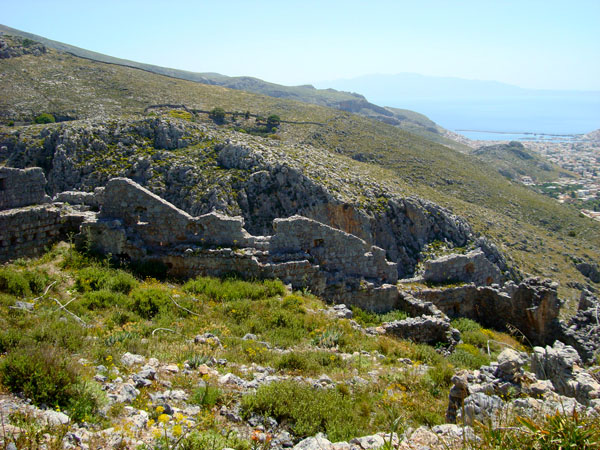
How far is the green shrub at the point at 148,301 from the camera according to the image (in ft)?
27.7

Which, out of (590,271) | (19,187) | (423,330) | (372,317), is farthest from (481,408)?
(590,271)

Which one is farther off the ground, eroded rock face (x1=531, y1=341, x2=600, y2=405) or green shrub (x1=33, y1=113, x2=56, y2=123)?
green shrub (x1=33, y1=113, x2=56, y2=123)

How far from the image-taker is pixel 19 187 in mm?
11469

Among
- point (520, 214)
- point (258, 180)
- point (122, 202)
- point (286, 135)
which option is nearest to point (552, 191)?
point (520, 214)

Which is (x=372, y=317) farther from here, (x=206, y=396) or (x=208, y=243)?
(x=206, y=396)

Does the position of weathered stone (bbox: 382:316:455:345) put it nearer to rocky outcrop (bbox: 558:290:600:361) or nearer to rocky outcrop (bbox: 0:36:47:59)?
rocky outcrop (bbox: 558:290:600:361)

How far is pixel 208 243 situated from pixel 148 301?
9.23 ft

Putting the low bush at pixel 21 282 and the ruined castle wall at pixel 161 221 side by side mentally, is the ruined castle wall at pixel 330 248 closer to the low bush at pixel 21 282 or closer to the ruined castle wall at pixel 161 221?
the ruined castle wall at pixel 161 221

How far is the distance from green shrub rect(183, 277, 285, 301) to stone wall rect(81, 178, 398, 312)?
50cm

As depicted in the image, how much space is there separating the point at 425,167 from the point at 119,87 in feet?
129

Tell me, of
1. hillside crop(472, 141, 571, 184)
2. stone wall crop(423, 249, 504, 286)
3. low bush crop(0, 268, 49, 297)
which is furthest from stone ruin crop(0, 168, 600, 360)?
hillside crop(472, 141, 571, 184)

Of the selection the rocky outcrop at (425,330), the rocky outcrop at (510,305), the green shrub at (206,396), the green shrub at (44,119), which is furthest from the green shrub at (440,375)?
the green shrub at (44,119)

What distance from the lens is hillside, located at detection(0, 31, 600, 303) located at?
3045 centimetres

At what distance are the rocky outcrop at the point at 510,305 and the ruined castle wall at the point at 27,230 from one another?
10398mm
